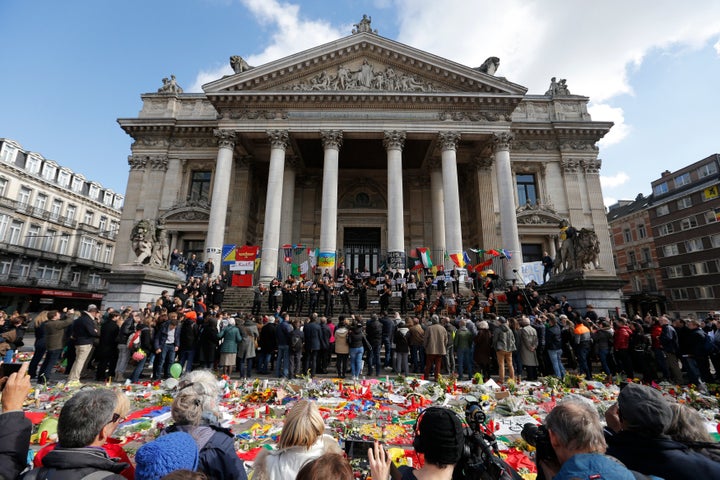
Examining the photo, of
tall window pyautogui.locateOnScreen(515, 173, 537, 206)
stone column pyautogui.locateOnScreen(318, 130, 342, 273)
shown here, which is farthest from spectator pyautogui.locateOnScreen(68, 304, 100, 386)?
tall window pyautogui.locateOnScreen(515, 173, 537, 206)

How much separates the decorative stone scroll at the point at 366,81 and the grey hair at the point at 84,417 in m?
22.7

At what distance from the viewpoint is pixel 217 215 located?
2052 cm

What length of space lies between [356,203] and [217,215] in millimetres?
10734

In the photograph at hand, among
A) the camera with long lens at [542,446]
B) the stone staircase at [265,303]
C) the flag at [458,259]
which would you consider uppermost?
the flag at [458,259]

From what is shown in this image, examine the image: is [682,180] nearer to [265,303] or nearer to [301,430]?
[265,303]

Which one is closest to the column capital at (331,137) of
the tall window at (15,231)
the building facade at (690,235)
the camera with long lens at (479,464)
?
the camera with long lens at (479,464)

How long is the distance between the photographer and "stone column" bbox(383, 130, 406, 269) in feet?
54.7

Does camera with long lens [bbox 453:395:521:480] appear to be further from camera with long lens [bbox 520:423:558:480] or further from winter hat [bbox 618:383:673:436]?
winter hat [bbox 618:383:673:436]

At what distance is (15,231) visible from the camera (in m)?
32.9

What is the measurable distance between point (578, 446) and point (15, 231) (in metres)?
46.7

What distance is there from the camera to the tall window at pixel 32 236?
3378 centimetres

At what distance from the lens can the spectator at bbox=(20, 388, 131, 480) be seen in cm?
170

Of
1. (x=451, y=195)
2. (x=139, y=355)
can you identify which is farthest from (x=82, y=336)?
(x=451, y=195)

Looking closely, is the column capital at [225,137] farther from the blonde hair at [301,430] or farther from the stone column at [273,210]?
the blonde hair at [301,430]
